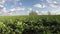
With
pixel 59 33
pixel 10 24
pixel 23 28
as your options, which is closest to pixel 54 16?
pixel 59 33

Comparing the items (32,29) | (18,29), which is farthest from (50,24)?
(18,29)

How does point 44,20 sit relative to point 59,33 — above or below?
above

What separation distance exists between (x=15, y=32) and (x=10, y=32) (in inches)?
15.2

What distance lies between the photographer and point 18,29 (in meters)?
10.3

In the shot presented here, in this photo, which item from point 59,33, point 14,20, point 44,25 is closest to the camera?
point 59,33

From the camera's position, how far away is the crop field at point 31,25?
9.66 m

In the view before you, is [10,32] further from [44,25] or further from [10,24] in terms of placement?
[44,25]

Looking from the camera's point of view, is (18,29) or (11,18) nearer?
(18,29)

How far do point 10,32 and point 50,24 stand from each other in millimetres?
2361

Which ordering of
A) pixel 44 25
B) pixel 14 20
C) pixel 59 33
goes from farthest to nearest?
1. pixel 14 20
2. pixel 44 25
3. pixel 59 33

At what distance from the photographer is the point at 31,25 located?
10203 millimetres

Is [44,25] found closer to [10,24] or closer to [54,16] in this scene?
[54,16]

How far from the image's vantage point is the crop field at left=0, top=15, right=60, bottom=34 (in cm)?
966

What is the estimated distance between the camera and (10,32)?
10.5 m
